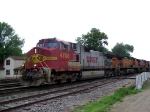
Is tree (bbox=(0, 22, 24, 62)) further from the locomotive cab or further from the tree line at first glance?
the locomotive cab

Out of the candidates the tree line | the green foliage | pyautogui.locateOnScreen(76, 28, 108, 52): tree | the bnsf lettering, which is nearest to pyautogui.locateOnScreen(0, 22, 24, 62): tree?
the tree line

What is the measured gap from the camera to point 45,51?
585 inches

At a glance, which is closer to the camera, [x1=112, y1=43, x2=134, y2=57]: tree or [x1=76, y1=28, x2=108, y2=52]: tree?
[x1=76, y1=28, x2=108, y2=52]: tree

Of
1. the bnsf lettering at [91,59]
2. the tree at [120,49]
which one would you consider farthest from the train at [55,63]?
the tree at [120,49]

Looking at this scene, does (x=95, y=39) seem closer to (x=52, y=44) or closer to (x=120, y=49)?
(x=120, y=49)

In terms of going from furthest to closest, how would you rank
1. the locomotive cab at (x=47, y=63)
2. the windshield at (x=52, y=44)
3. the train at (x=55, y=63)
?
1. the windshield at (x=52, y=44)
2. the train at (x=55, y=63)
3. the locomotive cab at (x=47, y=63)

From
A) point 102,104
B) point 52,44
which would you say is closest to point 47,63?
point 52,44

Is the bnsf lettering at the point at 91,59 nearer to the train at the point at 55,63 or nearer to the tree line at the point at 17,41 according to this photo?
the train at the point at 55,63

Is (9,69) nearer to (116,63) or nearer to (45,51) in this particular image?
(116,63)

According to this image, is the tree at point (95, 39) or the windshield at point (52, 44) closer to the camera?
the windshield at point (52, 44)

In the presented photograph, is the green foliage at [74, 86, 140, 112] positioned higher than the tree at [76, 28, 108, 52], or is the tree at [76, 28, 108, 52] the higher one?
the tree at [76, 28, 108, 52]

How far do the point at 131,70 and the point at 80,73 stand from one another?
66.9 feet

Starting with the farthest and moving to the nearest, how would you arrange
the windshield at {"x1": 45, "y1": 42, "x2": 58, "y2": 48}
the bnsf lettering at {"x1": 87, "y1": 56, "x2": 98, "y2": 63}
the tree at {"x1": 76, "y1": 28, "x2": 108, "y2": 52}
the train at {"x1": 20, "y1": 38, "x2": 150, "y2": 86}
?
the tree at {"x1": 76, "y1": 28, "x2": 108, "y2": 52}, the bnsf lettering at {"x1": 87, "y1": 56, "x2": 98, "y2": 63}, the windshield at {"x1": 45, "y1": 42, "x2": 58, "y2": 48}, the train at {"x1": 20, "y1": 38, "x2": 150, "y2": 86}

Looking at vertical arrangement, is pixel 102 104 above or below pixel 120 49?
below
